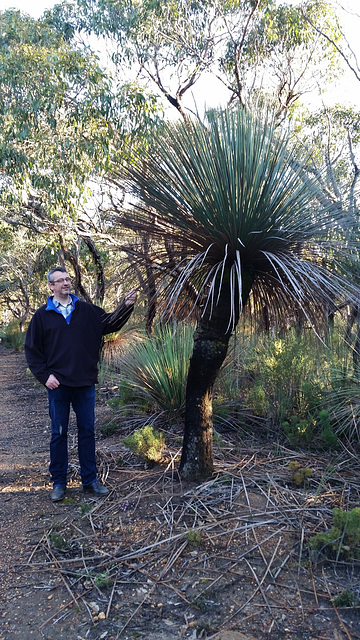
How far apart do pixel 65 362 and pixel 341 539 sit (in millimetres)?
2280

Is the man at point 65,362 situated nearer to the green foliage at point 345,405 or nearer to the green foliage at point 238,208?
the green foliage at point 238,208

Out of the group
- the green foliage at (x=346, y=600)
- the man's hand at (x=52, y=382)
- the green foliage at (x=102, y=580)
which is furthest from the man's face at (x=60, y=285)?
the green foliage at (x=346, y=600)

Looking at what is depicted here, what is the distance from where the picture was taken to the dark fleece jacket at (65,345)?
3.93m

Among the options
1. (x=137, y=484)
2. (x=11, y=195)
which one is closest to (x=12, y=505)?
(x=137, y=484)

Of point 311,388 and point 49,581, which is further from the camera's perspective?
point 311,388

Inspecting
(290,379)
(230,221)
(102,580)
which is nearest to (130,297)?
(230,221)

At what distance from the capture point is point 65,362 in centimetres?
395

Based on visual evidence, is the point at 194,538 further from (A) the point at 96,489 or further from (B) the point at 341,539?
(A) the point at 96,489

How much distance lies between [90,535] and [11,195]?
665 centimetres

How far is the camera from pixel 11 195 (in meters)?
8.55

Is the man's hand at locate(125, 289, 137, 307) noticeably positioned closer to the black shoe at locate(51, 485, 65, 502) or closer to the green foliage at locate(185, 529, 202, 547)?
the black shoe at locate(51, 485, 65, 502)

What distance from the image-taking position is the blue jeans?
3.97 m

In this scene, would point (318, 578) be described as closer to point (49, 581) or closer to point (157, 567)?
point (157, 567)

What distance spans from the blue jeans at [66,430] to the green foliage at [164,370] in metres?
1.67
